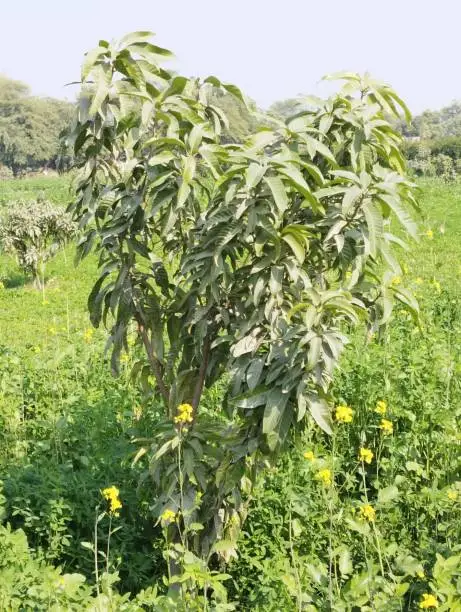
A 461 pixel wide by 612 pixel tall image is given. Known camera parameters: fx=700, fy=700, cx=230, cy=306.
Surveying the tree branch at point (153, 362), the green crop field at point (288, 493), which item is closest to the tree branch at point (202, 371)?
the tree branch at point (153, 362)

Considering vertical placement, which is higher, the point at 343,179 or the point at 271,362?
the point at 343,179

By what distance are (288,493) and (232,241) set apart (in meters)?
1.26

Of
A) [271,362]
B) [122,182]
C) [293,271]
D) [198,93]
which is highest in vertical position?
[198,93]

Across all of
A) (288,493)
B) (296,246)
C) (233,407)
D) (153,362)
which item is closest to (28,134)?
A: (153,362)

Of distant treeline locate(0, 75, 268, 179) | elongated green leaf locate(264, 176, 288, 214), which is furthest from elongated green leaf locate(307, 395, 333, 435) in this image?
distant treeline locate(0, 75, 268, 179)

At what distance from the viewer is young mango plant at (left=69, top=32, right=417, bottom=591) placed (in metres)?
2.41

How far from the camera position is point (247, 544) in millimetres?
3305

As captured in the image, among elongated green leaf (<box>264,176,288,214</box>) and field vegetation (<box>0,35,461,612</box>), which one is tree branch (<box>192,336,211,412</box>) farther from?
elongated green leaf (<box>264,176,288,214</box>)

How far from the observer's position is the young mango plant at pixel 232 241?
2410 millimetres

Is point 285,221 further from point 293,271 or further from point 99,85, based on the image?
point 99,85

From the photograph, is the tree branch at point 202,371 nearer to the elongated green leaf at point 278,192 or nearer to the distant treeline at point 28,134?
the elongated green leaf at point 278,192

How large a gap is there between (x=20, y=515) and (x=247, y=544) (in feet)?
3.74

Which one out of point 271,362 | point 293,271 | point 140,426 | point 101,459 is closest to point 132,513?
point 101,459

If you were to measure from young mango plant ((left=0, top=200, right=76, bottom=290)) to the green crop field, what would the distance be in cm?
691
